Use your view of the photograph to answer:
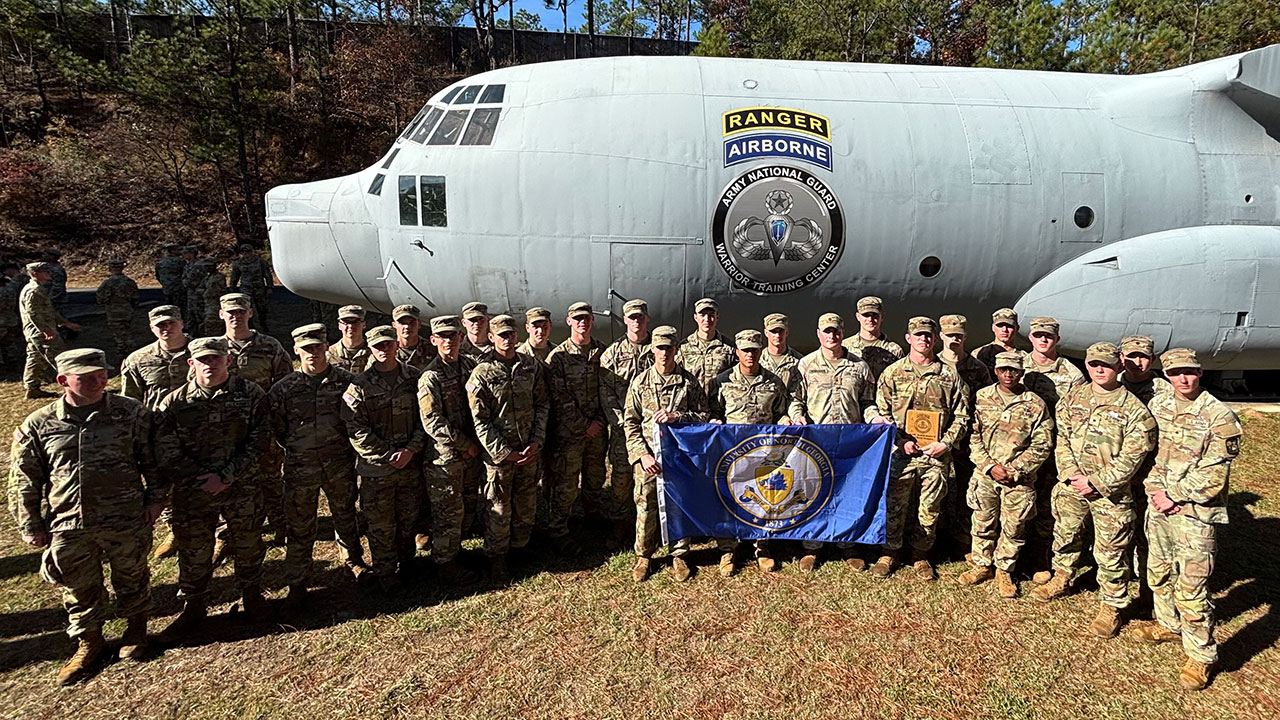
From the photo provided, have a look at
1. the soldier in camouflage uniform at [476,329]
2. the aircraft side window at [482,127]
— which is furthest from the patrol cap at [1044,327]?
the aircraft side window at [482,127]

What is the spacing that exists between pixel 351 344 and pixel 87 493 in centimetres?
266

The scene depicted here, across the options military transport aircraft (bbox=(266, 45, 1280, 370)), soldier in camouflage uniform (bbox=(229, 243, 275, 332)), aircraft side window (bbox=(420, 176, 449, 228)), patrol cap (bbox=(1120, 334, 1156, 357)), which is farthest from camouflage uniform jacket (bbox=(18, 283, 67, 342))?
patrol cap (bbox=(1120, 334, 1156, 357))

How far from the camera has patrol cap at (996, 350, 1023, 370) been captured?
212 inches

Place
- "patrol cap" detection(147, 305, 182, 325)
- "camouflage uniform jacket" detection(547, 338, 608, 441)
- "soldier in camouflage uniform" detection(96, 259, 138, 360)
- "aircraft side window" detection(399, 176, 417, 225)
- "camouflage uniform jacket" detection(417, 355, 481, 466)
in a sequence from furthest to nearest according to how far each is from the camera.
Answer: "soldier in camouflage uniform" detection(96, 259, 138, 360) < "aircraft side window" detection(399, 176, 417, 225) < "camouflage uniform jacket" detection(547, 338, 608, 441) < "patrol cap" detection(147, 305, 182, 325) < "camouflage uniform jacket" detection(417, 355, 481, 466)

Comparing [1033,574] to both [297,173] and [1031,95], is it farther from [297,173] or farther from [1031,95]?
[297,173]

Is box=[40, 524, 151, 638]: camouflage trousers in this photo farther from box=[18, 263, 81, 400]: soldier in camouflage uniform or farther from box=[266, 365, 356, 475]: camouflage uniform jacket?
box=[18, 263, 81, 400]: soldier in camouflage uniform

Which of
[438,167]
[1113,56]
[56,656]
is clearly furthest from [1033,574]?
[1113,56]

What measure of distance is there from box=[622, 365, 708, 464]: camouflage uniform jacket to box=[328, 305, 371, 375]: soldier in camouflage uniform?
2975 millimetres

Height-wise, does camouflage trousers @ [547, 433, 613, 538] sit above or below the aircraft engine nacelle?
below

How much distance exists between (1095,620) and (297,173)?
117ft

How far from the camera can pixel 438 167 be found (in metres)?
7.43

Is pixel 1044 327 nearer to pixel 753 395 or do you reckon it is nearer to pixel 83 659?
pixel 753 395

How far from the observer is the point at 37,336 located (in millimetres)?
10742

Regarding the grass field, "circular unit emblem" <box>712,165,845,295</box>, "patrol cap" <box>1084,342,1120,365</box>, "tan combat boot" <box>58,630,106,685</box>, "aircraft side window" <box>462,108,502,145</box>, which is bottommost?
the grass field
